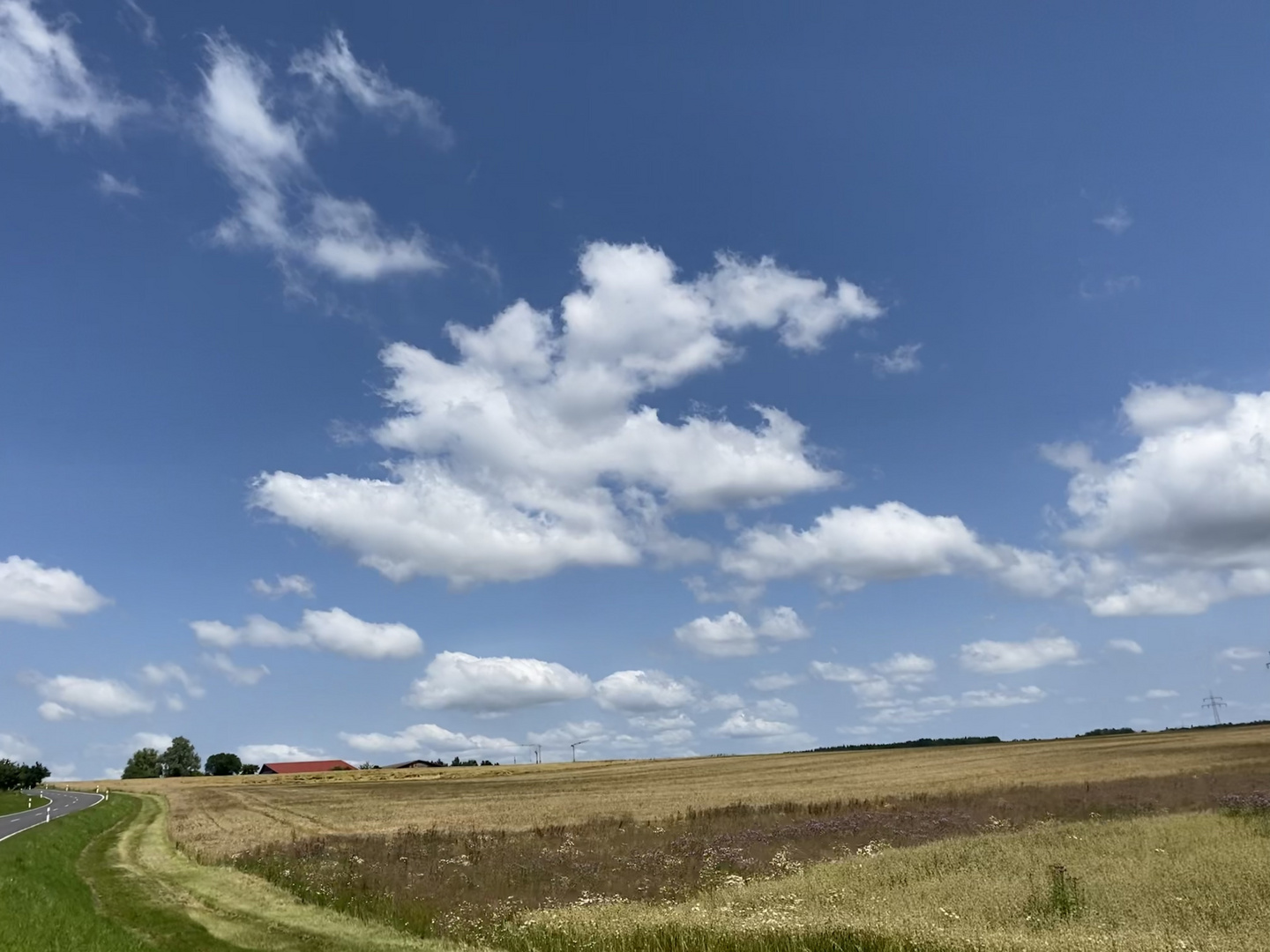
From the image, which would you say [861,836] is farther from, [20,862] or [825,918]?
[20,862]

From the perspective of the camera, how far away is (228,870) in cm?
2942

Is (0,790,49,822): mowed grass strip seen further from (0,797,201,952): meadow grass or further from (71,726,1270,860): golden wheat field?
(0,797,201,952): meadow grass

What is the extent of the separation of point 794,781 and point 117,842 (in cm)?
4977

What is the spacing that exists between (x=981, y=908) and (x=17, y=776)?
540 feet

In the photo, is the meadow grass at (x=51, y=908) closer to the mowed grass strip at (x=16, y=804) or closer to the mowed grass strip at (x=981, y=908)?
the mowed grass strip at (x=981, y=908)

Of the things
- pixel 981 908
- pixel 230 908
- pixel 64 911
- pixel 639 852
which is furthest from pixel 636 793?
pixel 981 908

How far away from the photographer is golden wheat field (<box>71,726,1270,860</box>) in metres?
47.1

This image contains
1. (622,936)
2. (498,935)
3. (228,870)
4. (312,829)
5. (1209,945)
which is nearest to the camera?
(1209,945)

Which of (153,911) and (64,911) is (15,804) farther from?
(64,911)

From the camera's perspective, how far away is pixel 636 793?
222 ft

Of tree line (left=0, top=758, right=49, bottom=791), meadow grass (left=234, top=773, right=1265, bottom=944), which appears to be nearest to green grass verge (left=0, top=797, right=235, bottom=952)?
meadow grass (left=234, top=773, right=1265, bottom=944)

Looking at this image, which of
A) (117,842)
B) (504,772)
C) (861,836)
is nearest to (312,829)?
(117,842)

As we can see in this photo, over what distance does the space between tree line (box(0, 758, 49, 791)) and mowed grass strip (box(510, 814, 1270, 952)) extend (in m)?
150

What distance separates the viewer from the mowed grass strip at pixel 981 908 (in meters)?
14.3
